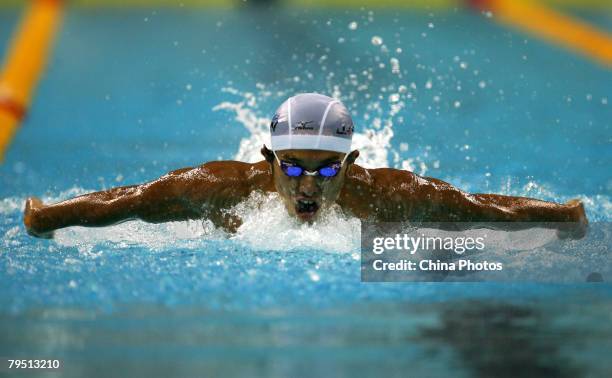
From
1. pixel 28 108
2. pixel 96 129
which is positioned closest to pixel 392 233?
pixel 96 129

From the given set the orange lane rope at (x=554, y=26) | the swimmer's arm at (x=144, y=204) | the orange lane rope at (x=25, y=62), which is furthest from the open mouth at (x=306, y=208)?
the orange lane rope at (x=554, y=26)

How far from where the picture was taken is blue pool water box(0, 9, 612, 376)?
266 cm

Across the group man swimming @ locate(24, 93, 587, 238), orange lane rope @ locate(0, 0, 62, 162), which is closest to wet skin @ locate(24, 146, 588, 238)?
man swimming @ locate(24, 93, 587, 238)

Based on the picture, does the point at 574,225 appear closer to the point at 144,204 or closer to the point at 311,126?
the point at 311,126

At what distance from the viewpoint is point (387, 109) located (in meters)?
5.93

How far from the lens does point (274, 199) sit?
134 inches

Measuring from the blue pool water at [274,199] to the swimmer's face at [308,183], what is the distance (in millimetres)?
179

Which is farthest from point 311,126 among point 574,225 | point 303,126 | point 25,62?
point 25,62

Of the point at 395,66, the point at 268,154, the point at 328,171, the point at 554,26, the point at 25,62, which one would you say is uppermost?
the point at 554,26

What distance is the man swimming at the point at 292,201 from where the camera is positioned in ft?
10.8

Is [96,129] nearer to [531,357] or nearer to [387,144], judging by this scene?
[387,144]

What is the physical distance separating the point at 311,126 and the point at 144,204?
654 mm

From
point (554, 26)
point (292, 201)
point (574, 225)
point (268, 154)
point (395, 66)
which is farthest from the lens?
point (554, 26)

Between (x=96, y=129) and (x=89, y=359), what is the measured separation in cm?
376
